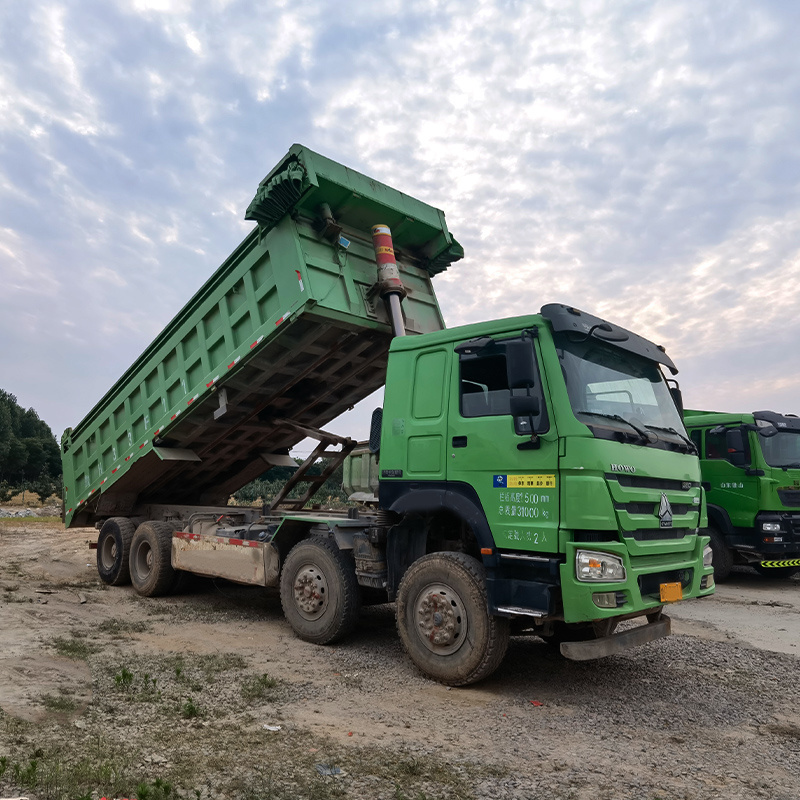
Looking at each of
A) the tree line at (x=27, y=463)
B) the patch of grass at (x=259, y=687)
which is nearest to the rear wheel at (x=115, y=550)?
the patch of grass at (x=259, y=687)

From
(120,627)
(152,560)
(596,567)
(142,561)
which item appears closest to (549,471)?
(596,567)

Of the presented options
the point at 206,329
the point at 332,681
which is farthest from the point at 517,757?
the point at 206,329

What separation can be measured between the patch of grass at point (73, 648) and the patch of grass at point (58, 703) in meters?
1.06

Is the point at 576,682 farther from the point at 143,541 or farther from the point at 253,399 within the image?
the point at 143,541

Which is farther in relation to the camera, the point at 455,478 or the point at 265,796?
the point at 455,478

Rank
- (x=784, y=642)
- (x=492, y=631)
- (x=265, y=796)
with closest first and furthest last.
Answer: (x=265, y=796)
(x=492, y=631)
(x=784, y=642)

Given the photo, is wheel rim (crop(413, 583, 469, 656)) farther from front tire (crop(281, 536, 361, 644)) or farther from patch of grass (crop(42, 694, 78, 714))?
patch of grass (crop(42, 694, 78, 714))

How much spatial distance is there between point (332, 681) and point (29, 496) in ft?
124

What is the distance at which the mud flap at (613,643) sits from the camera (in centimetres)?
423

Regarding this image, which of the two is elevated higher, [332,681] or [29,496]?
[29,496]

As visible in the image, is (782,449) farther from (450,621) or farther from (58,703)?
(58,703)

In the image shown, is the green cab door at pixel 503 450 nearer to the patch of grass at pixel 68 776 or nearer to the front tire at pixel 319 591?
the front tire at pixel 319 591

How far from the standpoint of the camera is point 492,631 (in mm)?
4449

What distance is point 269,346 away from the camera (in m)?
6.62
